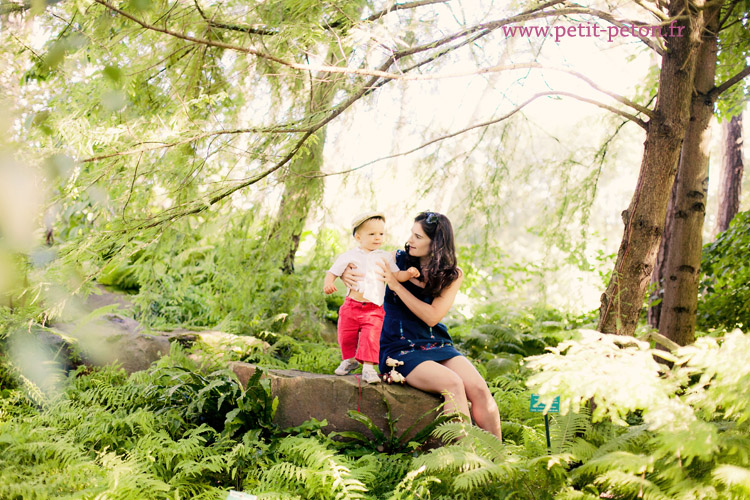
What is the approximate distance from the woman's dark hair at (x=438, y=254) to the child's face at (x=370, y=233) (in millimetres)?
263

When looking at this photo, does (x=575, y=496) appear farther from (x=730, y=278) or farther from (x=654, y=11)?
(x=730, y=278)

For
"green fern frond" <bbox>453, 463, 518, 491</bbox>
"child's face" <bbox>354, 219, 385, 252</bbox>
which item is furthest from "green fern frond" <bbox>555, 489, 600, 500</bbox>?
"child's face" <bbox>354, 219, 385, 252</bbox>

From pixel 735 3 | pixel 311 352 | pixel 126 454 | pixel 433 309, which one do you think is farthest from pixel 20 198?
pixel 735 3

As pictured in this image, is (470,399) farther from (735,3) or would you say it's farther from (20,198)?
(735,3)

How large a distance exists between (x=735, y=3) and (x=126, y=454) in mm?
Result: 5219

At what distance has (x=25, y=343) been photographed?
376 centimetres

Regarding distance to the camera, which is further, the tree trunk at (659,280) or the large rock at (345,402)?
the tree trunk at (659,280)

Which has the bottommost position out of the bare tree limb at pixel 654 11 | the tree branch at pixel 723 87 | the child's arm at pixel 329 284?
the child's arm at pixel 329 284

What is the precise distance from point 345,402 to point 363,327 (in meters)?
0.50

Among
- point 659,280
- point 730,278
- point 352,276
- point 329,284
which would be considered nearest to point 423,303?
point 352,276

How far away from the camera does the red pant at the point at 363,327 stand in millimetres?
3572

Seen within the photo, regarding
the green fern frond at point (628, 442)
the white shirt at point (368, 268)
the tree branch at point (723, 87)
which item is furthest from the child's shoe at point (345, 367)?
the tree branch at point (723, 87)

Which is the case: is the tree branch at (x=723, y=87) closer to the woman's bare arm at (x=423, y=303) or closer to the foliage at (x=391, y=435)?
the woman's bare arm at (x=423, y=303)

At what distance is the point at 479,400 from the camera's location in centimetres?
344
